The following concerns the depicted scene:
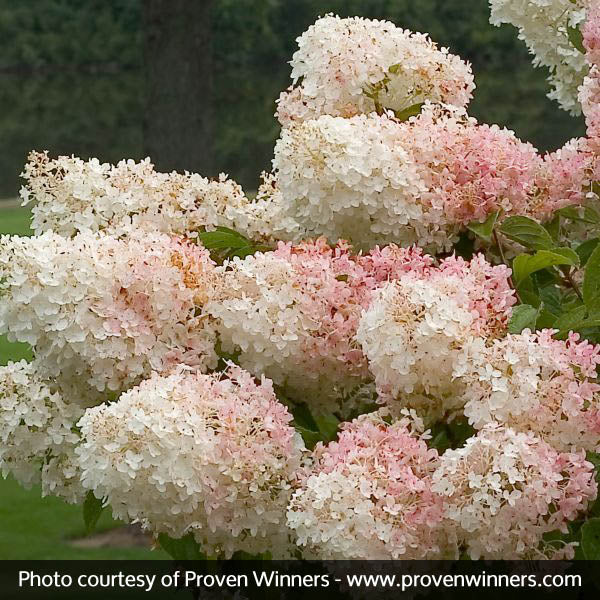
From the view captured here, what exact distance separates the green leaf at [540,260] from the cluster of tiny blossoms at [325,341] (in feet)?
0.20

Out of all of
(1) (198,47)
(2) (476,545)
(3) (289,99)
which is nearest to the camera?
(2) (476,545)

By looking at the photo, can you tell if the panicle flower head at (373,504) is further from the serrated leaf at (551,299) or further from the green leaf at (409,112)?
the green leaf at (409,112)

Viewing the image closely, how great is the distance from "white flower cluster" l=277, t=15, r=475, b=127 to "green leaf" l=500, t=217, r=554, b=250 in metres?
0.26

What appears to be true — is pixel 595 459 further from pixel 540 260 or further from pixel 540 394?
pixel 540 260

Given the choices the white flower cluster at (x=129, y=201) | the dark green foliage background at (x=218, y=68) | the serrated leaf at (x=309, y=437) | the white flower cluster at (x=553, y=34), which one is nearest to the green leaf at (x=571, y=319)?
the serrated leaf at (x=309, y=437)

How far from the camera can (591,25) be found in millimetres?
1419

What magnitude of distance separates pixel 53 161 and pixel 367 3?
939 inches

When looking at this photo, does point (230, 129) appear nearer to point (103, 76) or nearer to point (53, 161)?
point (103, 76)

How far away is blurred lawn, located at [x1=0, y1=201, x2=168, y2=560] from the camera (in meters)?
4.87

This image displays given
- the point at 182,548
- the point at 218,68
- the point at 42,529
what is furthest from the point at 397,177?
the point at 218,68

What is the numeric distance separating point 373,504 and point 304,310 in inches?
9.4

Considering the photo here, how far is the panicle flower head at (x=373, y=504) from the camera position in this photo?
1.12 m

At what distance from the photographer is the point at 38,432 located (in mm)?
1423

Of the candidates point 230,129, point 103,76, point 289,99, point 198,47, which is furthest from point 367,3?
point 289,99
